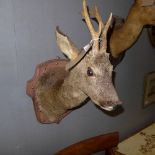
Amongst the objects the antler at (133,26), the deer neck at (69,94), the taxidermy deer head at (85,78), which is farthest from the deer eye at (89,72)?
the antler at (133,26)

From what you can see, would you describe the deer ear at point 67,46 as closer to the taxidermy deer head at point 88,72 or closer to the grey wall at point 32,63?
the taxidermy deer head at point 88,72

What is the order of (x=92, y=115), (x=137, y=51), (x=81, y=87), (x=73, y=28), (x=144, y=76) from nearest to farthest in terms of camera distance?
(x=81, y=87), (x=73, y=28), (x=92, y=115), (x=137, y=51), (x=144, y=76)

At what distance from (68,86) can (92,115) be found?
471 millimetres

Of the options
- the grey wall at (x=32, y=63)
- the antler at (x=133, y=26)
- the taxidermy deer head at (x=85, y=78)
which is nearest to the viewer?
the taxidermy deer head at (x=85, y=78)

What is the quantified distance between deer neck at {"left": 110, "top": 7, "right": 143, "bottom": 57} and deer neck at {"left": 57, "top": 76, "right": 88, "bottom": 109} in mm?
409

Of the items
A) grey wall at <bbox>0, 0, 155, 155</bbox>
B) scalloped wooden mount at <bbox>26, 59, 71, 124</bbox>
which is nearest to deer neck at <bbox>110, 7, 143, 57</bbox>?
grey wall at <bbox>0, 0, 155, 155</bbox>

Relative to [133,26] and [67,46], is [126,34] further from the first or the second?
[67,46]

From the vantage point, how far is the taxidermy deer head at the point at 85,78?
882 mm

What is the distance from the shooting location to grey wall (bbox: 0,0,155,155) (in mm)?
992

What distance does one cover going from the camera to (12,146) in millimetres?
1088

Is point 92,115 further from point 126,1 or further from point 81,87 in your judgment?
point 126,1

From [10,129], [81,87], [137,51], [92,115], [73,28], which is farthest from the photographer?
[137,51]

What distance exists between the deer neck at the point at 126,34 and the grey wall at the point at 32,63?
5.1 inches

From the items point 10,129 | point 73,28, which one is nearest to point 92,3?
point 73,28
